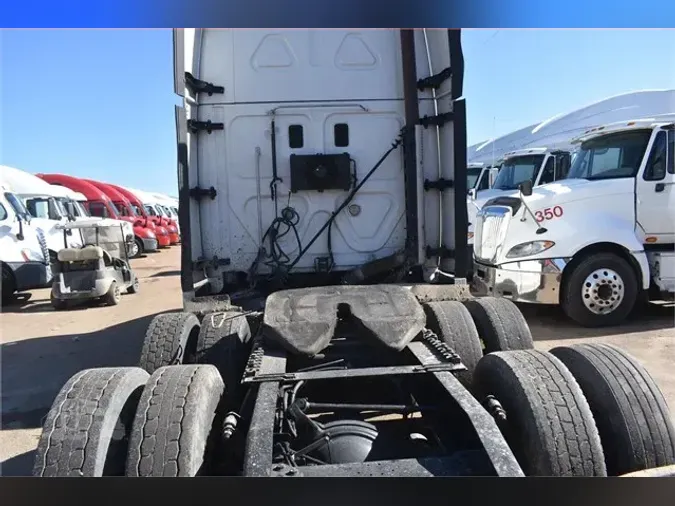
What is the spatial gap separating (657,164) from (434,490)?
7251 millimetres

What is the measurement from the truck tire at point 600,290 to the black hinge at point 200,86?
536 cm

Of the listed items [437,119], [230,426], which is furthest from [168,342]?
[437,119]

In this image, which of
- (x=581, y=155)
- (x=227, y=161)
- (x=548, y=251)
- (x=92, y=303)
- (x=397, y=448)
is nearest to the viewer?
(x=397, y=448)

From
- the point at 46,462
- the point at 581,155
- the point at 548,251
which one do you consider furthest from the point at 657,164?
the point at 46,462

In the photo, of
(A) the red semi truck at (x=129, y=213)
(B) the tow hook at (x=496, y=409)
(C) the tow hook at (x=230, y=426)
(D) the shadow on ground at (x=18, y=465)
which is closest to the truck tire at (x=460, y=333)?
(B) the tow hook at (x=496, y=409)

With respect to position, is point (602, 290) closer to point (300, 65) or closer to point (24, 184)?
point (300, 65)

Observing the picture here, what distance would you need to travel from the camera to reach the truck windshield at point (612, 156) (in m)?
7.89

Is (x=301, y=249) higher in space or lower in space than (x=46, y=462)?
higher

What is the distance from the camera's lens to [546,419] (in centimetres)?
253

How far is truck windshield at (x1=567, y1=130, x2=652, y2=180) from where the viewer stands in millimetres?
7895

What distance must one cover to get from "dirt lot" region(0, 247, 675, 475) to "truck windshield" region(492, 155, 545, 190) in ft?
10.5

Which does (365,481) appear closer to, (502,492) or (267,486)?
(267,486)

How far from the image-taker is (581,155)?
27.9 feet

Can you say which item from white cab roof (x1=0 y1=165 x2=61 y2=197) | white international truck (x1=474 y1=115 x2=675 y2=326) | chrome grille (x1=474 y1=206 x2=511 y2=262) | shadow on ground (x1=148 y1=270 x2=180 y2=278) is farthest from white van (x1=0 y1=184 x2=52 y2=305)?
white international truck (x1=474 y1=115 x2=675 y2=326)
